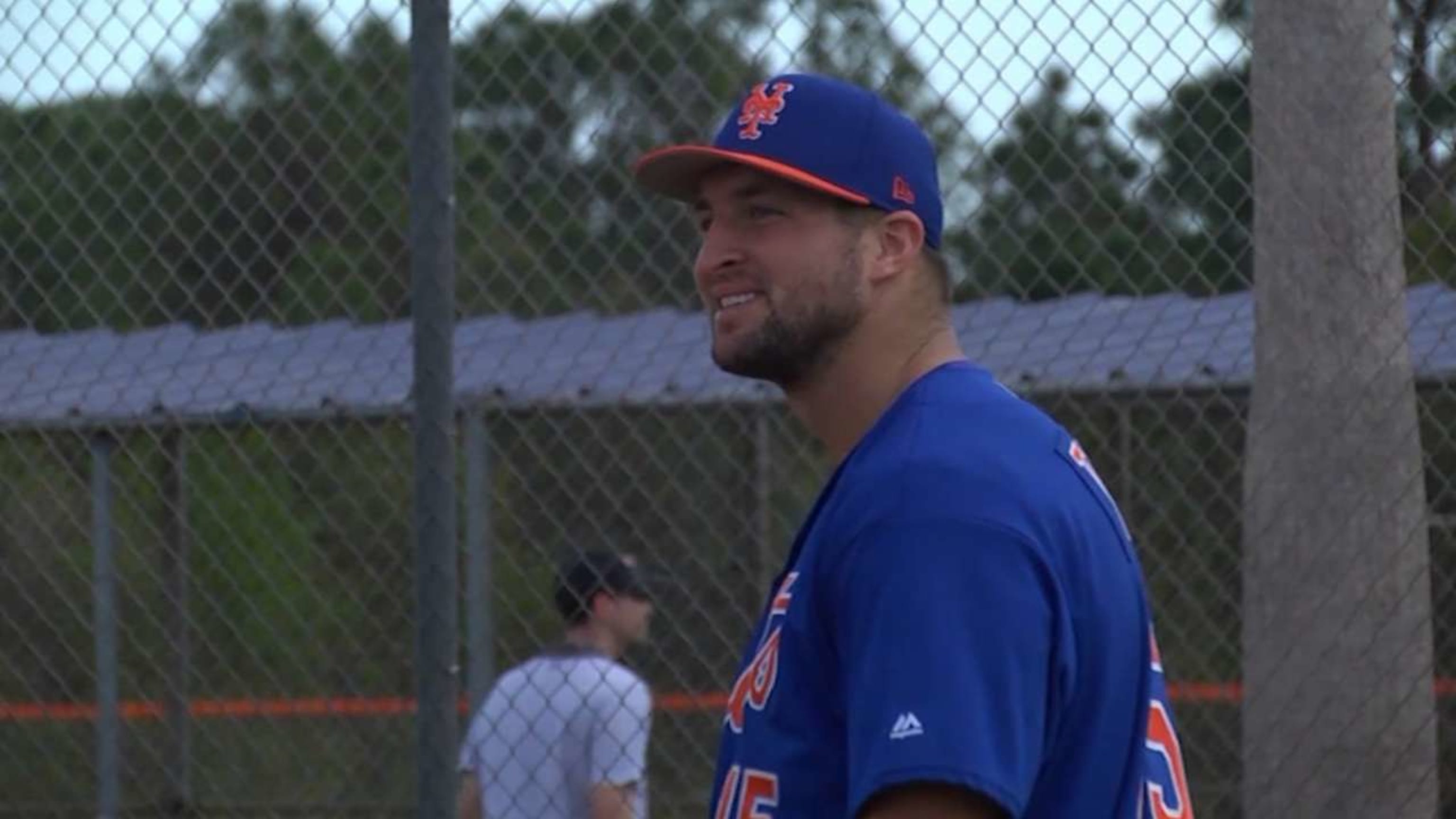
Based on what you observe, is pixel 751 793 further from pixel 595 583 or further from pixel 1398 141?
pixel 1398 141

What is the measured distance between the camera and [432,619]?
3.59 meters

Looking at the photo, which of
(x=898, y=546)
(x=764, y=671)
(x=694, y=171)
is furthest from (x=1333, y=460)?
(x=898, y=546)

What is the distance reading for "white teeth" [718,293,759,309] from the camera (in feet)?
6.88

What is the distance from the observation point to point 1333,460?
16.3 feet

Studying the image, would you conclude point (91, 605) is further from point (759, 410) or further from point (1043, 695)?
point (1043, 695)

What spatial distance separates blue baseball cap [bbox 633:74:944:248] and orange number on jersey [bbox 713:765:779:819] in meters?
0.56

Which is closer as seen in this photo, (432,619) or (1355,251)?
(432,619)

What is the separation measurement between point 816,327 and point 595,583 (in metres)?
3.63

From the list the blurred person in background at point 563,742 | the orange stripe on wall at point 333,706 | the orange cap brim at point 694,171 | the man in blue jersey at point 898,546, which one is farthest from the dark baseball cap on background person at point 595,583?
the man in blue jersey at point 898,546

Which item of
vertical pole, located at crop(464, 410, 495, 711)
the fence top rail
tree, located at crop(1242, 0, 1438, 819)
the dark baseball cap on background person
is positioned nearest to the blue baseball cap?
tree, located at crop(1242, 0, 1438, 819)

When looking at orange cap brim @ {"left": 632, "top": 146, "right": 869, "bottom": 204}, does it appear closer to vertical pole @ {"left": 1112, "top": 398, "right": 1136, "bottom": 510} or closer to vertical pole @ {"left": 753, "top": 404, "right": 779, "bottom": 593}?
vertical pole @ {"left": 1112, "top": 398, "right": 1136, "bottom": 510}

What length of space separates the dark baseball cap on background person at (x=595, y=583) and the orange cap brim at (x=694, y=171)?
317 centimetres

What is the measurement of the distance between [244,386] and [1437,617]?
4.75 m

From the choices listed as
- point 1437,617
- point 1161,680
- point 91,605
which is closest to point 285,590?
point 91,605
